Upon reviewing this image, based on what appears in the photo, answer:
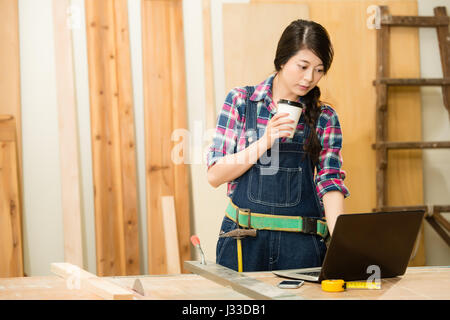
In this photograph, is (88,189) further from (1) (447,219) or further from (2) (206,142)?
(1) (447,219)

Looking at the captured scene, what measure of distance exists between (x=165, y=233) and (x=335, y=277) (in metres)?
2.14

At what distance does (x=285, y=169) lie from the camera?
2.05 m

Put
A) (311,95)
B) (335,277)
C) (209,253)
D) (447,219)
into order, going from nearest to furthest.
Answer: (335,277) < (311,95) < (209,253) < (447,219)

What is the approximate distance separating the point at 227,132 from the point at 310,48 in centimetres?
40

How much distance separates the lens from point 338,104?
150 inches

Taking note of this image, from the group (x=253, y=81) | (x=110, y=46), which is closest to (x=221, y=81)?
(x=253, y=81)

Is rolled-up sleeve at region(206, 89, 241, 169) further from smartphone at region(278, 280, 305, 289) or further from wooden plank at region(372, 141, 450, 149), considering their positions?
wooden plank at region(372, 141, 450, 149)

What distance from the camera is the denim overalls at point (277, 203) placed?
1.98 metres

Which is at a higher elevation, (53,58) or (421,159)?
(53,58)

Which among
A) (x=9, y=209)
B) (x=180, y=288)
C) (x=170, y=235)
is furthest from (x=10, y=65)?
(x=180, y=288)

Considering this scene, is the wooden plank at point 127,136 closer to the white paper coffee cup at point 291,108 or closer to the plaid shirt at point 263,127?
the plaid shirt at point 263,127

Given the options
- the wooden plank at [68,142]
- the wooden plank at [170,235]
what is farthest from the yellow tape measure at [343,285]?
the wooden plank at [68,142]

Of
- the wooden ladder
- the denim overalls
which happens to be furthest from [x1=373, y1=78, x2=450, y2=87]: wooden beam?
the denim overalls

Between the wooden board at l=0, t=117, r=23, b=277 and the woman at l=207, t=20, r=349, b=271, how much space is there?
170 cm
